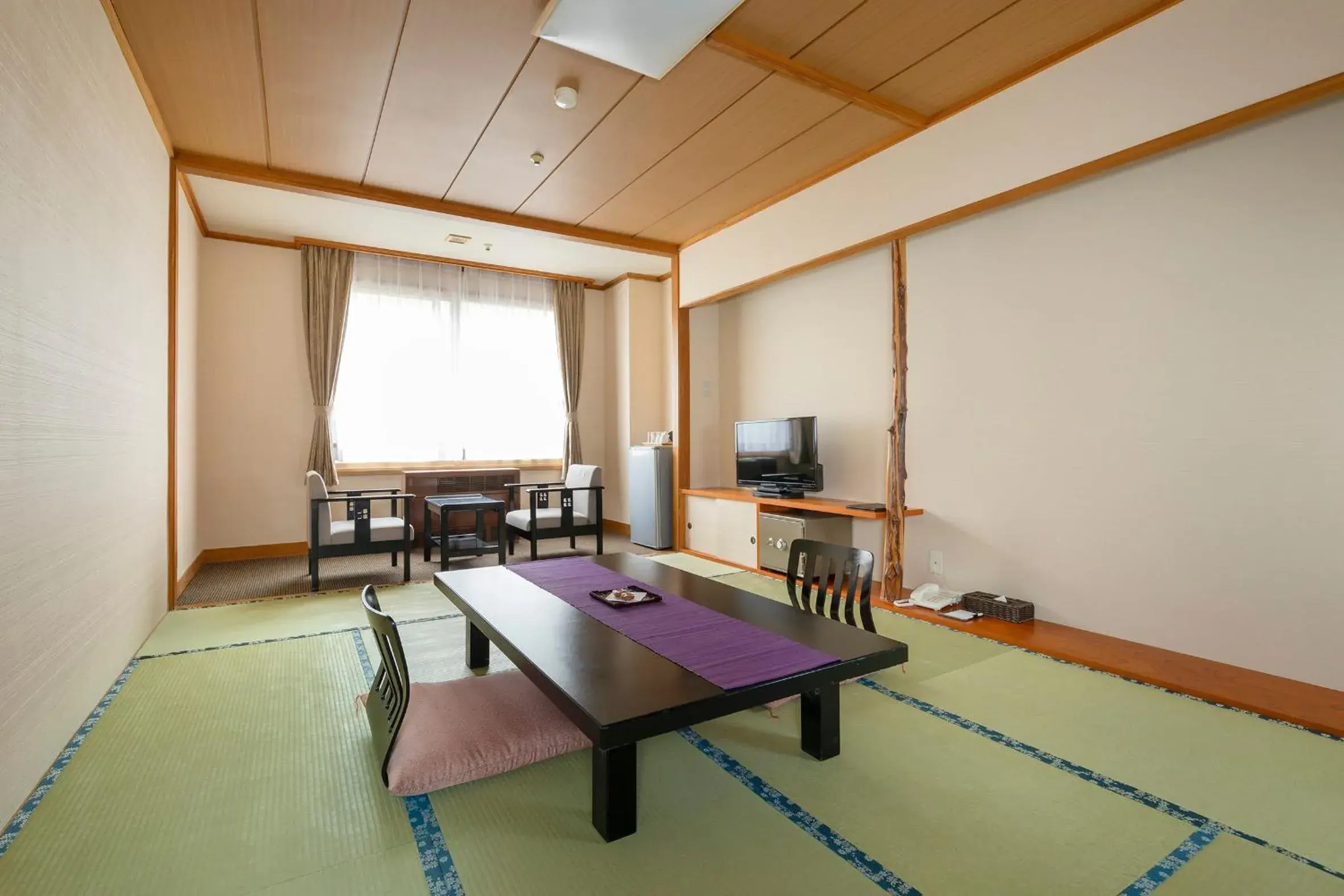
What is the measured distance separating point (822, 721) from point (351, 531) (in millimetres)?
3714

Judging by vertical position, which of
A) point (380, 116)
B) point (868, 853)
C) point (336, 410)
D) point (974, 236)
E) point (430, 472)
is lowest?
point (868, 853)

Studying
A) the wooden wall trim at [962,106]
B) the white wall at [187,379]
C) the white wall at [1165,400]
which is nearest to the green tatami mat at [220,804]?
the white wall at [187,379]

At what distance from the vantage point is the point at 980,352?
3.76 m

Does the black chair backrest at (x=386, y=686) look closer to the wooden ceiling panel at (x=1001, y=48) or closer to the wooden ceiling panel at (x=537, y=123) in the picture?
the wooden ceiling panel at (x=537, y=123)

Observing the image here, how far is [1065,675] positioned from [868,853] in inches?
64.5

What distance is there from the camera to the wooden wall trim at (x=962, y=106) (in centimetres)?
268

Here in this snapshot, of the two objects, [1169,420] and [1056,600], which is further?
[1056,600]

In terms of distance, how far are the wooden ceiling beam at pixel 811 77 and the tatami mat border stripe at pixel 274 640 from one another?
323 centimetres

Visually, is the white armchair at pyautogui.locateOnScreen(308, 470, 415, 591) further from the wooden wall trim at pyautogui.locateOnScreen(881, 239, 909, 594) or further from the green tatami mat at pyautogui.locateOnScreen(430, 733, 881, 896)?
the wooden wall trim at pyautogui.locateOnScreen(881, 239, 909, 594)

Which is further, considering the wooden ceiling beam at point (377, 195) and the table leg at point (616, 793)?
the wooden ceiling beam at point (377, 195)

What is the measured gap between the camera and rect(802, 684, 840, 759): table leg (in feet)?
6.50

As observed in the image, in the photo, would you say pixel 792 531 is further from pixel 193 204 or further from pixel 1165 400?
pixel 193 204

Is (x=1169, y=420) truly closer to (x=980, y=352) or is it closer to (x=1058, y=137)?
(x=980, y=352)

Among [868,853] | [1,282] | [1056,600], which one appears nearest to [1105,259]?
[1056,600]
